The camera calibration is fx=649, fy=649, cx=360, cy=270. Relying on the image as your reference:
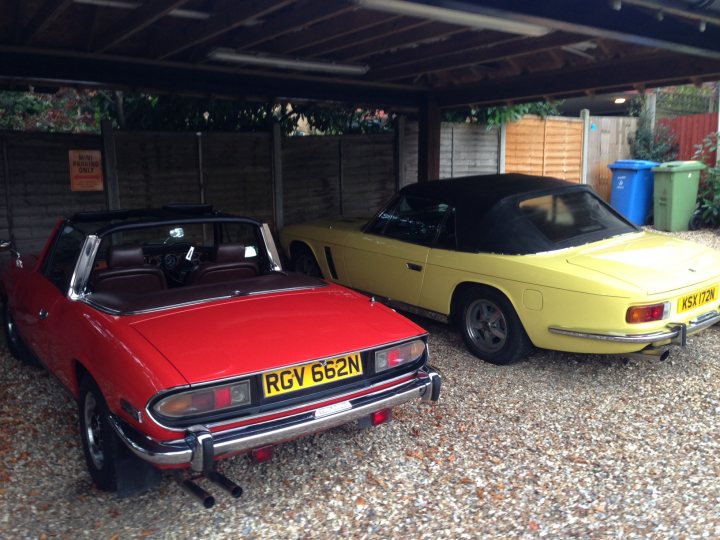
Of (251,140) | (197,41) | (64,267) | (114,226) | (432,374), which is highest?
(197,41)

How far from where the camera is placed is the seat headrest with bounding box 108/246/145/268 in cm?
407

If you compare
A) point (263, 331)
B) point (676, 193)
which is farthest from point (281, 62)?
point (676, 193)

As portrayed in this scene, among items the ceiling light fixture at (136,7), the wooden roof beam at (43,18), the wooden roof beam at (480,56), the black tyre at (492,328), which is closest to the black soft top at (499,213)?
the black tyre at (492,328)

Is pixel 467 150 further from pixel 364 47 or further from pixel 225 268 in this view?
pixel 225 268

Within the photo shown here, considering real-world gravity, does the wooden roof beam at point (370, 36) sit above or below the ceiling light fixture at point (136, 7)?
below

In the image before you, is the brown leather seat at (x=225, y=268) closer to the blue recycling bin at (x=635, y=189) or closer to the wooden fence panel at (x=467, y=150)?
the wooden fence panel at (x=467, y=150)

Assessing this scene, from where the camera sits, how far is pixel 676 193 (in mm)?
11539

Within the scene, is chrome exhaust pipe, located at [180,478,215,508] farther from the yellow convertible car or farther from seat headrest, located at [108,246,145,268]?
the yellow convertible car

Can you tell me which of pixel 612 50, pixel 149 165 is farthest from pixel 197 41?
pixel 612 50

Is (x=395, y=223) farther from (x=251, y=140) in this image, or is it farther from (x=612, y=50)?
(x=251, y=140)

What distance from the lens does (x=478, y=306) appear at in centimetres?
539

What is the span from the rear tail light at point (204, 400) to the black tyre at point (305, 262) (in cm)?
410

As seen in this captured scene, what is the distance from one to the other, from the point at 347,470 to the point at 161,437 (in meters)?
1.23

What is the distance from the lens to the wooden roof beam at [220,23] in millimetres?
4922
